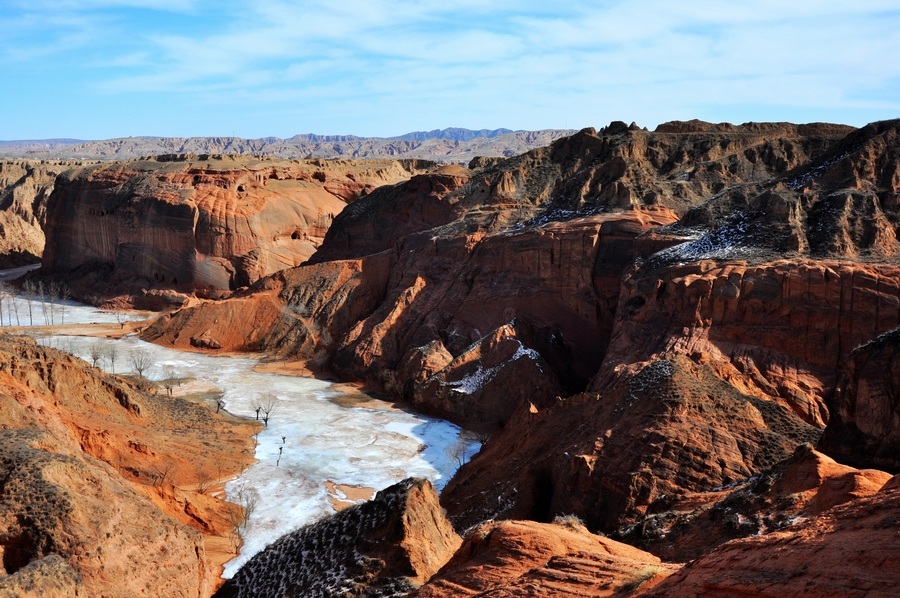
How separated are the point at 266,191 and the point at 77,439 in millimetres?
41927

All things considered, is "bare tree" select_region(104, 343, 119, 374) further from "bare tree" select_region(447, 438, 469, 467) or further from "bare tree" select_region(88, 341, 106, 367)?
"bare tree" select_region(447, 438, 469, 467)

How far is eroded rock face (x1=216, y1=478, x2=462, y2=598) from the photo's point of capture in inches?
589

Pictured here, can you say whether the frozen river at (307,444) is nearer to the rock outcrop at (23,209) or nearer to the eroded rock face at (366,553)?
the eroded rock face at (366,553)

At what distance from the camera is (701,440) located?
821 inches

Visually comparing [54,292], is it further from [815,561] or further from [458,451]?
[815,561]

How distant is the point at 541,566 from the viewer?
1261 centimetres

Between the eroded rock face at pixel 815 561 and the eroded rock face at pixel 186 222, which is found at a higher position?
the eroded rock face at pixel 186 222

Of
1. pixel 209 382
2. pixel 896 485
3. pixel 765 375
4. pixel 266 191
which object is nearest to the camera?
pixel 896 485

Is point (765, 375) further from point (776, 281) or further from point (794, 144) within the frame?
point (794, 144)

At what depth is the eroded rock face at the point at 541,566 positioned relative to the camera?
11656 mm

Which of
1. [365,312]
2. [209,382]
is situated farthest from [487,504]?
[365,312]

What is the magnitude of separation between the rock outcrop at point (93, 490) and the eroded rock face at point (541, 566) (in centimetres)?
639

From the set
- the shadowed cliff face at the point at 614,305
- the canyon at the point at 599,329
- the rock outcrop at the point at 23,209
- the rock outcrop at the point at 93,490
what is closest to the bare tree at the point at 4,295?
the canyon at the point at 599,329

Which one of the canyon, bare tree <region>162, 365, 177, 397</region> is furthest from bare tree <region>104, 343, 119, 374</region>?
the canyon
